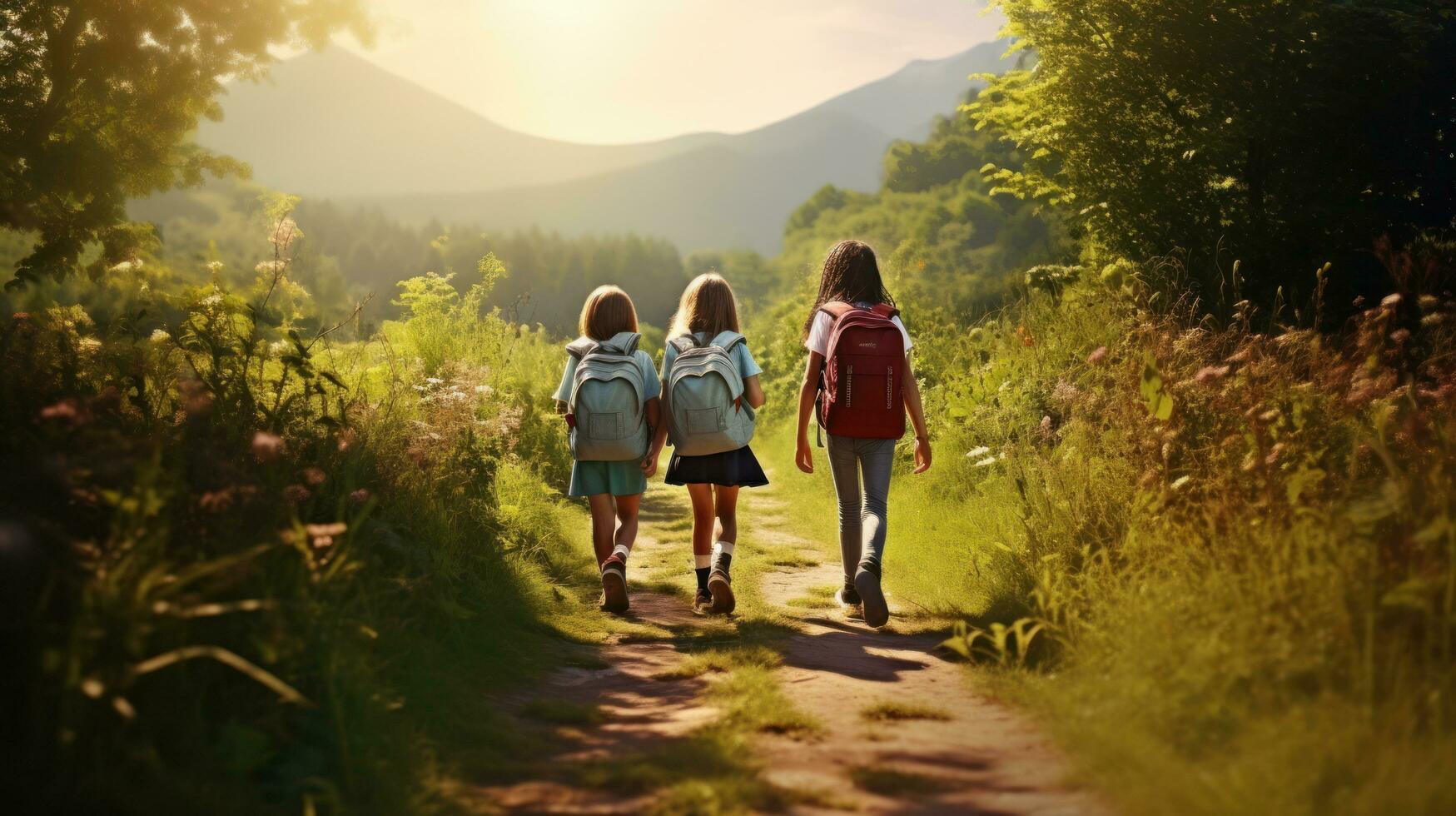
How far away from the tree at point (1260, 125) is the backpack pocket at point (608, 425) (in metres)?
5.99

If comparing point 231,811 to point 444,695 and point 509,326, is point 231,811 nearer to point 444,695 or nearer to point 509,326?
point 444,695

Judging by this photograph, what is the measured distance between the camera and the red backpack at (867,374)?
6.03 m

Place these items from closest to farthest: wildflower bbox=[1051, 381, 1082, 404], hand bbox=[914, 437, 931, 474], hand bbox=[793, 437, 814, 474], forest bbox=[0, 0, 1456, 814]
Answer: forest bbox=[0, 0, 1456, 814] < hand bbox=[914, 437, 931, 474] < hand bbox=[793, 437, 814, 474] < wildflower bbox=[1051, 381, 1082, 404]

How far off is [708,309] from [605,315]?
2.15ft

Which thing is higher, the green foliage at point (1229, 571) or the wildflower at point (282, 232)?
the wildflower at point (282, 232)

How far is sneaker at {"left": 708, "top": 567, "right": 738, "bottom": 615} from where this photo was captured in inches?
250

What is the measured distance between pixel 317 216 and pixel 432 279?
802 inches

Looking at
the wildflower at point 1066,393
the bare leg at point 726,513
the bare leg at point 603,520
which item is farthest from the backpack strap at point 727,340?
the wildflower at point 1066,393

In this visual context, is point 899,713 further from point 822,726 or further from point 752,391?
point 752,391

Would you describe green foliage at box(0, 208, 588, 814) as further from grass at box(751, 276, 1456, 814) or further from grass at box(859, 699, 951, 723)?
grass at box(751, 276, 1456, 814)

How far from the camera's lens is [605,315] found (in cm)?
652

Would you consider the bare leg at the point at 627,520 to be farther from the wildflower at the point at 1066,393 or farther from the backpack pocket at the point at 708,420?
the wildflower at the point at 1066,393

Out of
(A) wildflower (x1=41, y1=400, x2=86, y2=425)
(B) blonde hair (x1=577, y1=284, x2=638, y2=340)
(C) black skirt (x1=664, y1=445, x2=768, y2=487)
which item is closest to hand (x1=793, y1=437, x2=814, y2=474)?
(C) black skirt (x1=664, y1=445, x2=768, y2=487)

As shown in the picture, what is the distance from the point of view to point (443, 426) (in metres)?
6.92
